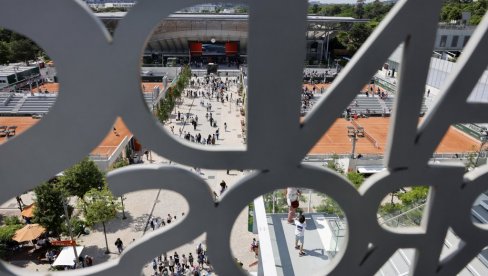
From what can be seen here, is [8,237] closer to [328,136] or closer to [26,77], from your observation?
[328,136]

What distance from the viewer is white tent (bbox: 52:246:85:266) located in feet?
47.8

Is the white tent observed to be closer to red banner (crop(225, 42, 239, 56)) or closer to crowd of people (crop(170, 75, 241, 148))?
crowd of people (crop(170, 75, 241, 148))

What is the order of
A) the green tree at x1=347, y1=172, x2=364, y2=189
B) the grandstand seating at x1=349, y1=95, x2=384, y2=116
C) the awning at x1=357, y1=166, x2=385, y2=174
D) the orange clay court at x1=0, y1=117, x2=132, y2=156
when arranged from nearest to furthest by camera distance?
the green tree at x1=347, y1=172, x2=364, y2=189 < the awning at x1=357, y1=166, x2=385, y2=174 < the orange clay court at x1=0, y1=117, x2=132, y2=156 < the grandstand seating at x1=349, y1=95, x2=384, y2=116

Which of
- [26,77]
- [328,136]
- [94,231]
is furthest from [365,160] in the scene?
[26,77]

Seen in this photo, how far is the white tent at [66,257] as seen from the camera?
14.6 metres

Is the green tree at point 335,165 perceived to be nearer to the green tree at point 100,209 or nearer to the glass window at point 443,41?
the green tree at point 100,209

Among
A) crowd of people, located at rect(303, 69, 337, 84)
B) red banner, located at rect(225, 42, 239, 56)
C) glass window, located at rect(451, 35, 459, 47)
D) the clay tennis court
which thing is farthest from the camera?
red banner, located at rect(225, 42, 239, 56)

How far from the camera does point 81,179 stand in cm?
1794

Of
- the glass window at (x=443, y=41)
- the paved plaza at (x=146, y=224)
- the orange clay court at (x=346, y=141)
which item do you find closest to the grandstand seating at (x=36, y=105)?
the orange clay court at (x=346, y=141)

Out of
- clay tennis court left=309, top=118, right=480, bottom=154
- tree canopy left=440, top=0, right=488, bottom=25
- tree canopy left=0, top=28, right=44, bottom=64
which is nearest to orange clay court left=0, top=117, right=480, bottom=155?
clay tennis court left=309, top=118, right=480, bottom=154

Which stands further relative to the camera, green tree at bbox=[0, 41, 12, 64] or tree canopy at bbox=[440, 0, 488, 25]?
tree canopy at bbox=[440, 0, 488, 25]

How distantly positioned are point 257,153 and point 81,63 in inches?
89.0

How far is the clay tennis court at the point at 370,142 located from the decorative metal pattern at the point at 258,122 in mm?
20873

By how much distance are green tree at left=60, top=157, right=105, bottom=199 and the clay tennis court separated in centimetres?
1461
